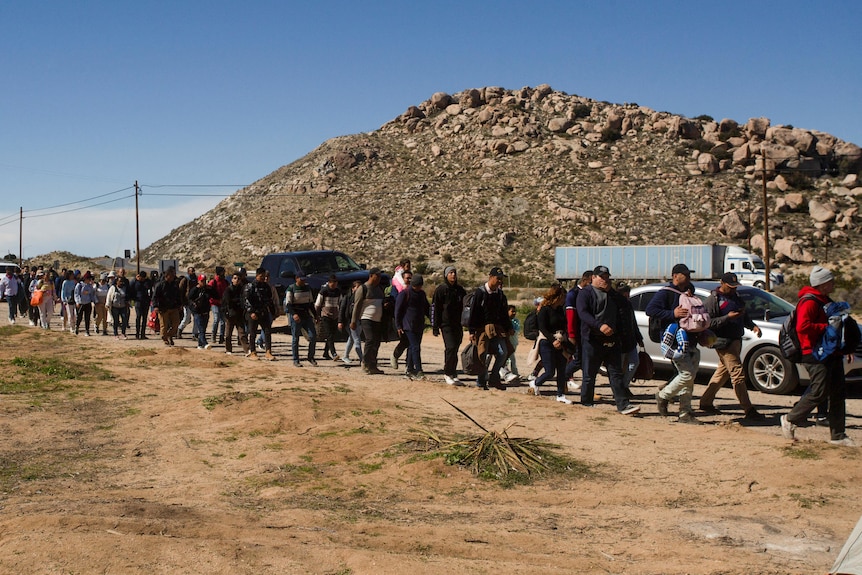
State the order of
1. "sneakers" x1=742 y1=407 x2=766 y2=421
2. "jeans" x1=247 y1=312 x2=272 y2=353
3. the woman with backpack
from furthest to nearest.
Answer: the woman with backpack
"jeans" x1=247 y1=312 x2=272 y2=353
"sneakers" x1=742 y1=407 x2=766 y2=421

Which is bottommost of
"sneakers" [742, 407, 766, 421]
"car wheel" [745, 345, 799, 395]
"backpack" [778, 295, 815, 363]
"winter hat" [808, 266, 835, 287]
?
"sneakers" [742, 407, 766, 421]

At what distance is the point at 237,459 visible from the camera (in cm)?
888

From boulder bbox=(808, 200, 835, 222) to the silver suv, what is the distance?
59.4 m

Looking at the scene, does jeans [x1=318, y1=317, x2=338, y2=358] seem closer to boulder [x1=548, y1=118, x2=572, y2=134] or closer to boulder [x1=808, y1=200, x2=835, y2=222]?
boulder [x1=808, y1=200, x2=835, y2=222]

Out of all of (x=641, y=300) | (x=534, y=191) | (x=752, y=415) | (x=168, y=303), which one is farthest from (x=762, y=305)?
(x=534, y=191)

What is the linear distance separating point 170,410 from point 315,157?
3344 inches

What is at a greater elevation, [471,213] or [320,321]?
[471,213]

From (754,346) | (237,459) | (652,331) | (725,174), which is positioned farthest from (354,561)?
(725,174)

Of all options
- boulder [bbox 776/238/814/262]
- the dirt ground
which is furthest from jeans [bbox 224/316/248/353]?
boulder [bbox 776/238/814/262]

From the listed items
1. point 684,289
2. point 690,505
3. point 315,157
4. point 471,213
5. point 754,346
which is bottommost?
point 690,505

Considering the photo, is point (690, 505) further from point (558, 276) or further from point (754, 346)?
point (558, 276)

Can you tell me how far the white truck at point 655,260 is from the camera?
50.3m

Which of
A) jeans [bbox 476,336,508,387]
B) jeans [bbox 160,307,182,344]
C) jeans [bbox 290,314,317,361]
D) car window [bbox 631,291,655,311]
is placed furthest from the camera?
jeans [bbox 160,307,182,344]

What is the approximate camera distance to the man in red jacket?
29.1 ft
